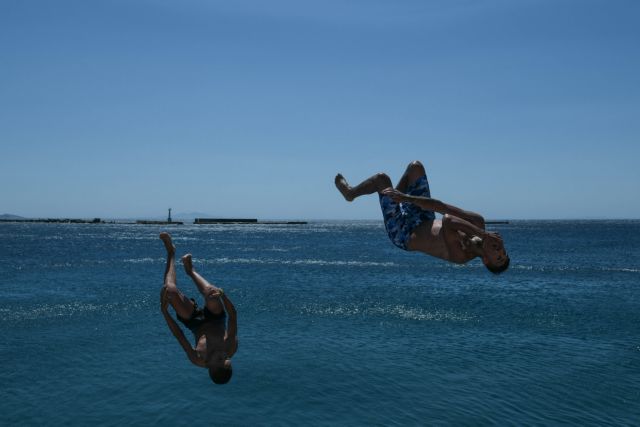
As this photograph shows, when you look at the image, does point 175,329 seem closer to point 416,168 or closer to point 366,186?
point 366,186

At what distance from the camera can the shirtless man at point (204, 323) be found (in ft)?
25.1

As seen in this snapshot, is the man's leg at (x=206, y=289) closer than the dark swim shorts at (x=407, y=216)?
Yes

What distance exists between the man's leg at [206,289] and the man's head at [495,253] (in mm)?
3711

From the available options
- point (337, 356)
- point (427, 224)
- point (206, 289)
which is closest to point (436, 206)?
point (427, 224)

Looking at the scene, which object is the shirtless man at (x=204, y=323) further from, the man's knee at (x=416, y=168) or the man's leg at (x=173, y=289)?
the man's knee at (x=416, y=168)

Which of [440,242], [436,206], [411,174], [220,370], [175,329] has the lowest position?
[220,370]

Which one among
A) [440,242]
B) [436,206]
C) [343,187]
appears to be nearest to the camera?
[436,206]

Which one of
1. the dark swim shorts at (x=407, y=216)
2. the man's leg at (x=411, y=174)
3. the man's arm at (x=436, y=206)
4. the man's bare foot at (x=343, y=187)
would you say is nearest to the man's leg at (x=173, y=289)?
the man's bare foot at (x=343, y=187)

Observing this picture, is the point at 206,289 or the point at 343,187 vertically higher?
the point at 343,187

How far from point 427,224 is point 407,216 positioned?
42cm

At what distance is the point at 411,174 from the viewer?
790 cm

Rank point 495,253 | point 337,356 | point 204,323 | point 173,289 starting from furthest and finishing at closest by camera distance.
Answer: point 337,356 → point 204,323 → point 173,289 → point 495,253

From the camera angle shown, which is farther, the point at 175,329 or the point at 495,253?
the point at 175,329

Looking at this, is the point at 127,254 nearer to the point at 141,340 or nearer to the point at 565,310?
the point at 141,340
